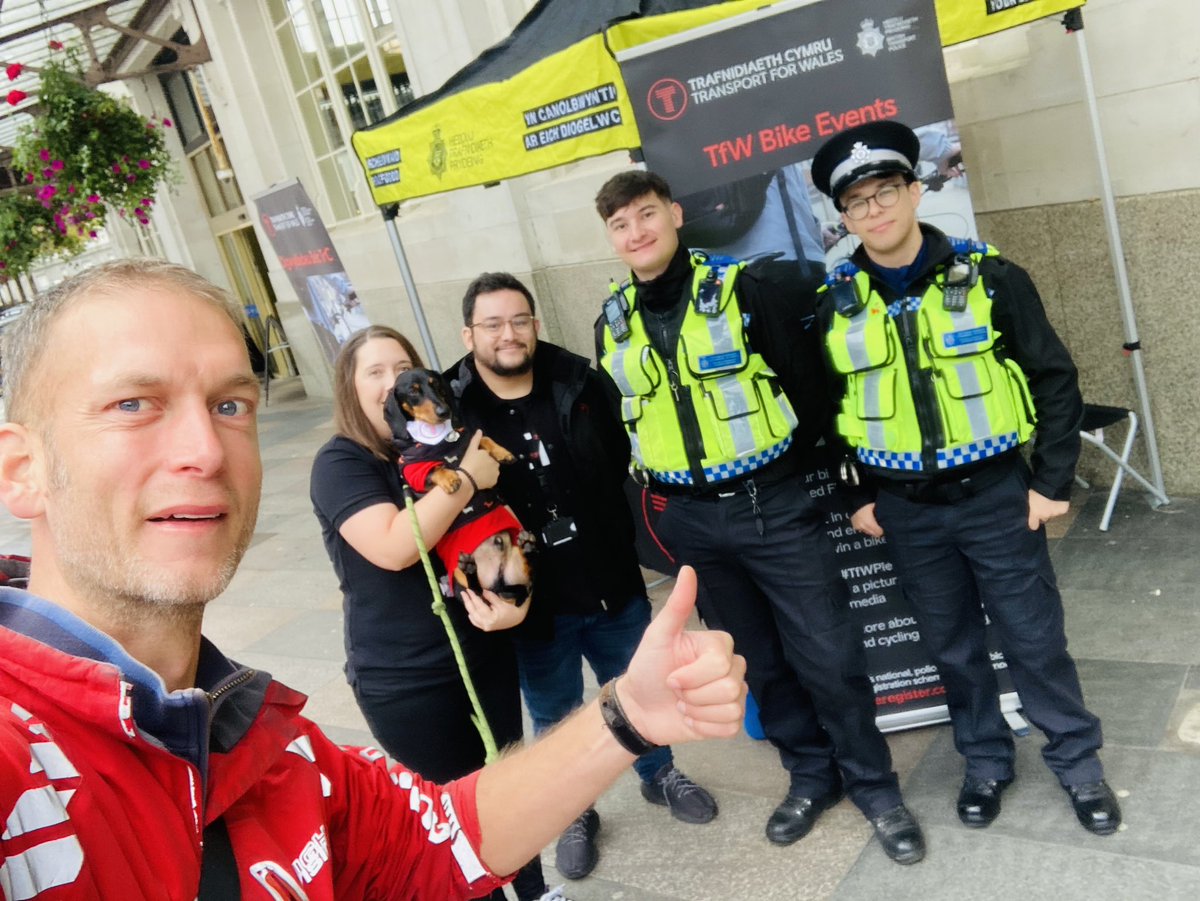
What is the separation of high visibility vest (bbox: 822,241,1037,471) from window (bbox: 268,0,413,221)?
7310mm

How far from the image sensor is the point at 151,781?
3.66 feet

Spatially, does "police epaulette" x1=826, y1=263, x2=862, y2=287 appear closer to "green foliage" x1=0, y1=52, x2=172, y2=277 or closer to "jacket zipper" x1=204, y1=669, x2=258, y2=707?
"jacket zipper" x1=204, y1=669, x2=258, y2=707

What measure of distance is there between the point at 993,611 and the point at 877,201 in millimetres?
1294

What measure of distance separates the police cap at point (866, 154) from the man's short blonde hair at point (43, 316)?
2.05 metres

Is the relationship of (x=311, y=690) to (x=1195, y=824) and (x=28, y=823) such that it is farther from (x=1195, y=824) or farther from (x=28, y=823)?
(x=28, y=823)

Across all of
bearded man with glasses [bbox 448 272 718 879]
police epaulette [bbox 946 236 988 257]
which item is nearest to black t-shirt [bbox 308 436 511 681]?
bearded man with glasses [bbox 448 272 718 879]

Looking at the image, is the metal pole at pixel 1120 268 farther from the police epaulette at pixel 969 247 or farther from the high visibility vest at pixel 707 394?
the high visibility vest at pixel 707 394

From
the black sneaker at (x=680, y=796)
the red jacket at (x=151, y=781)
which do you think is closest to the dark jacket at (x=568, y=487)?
the black sneaker at (x=680, y=796)

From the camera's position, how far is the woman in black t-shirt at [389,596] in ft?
8.47

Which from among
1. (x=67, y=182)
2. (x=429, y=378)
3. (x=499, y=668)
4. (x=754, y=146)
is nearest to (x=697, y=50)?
(x=754, y=146)

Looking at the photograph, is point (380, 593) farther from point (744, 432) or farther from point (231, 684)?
point (231, 684)

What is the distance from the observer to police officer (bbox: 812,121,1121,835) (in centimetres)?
273

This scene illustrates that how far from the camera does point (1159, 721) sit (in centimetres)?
315

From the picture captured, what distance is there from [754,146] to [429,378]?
1.53 metres
